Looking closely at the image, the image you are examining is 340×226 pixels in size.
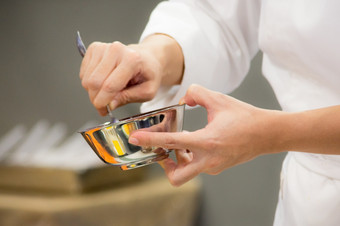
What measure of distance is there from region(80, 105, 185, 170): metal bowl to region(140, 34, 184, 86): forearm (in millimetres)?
206

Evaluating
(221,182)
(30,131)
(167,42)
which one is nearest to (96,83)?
(167,42)

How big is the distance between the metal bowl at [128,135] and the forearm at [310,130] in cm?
17

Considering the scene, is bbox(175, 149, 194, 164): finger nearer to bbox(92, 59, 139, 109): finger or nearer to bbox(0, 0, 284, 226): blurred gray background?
bbox(92, 59, 139, 109): finger

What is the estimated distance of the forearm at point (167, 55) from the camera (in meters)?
0.90

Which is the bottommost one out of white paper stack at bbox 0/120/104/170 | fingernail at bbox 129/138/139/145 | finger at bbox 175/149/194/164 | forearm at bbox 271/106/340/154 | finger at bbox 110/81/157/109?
white paper stack at bbox 0/120/104/170

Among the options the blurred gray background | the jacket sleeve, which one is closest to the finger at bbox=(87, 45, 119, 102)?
the jacket sleeve

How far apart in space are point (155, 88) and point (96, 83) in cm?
13

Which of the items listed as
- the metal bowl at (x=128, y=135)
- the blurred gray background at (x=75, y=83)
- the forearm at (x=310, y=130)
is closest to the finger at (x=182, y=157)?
the metal bowl at (x=128, y=135)

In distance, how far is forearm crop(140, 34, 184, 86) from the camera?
35.5 inches

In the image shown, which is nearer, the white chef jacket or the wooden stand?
the white chef jacket

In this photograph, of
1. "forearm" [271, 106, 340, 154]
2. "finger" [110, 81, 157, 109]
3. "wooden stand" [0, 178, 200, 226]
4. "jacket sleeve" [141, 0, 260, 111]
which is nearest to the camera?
"forearm" [271, 106, 340, 154]

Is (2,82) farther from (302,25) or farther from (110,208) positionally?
(302,25)

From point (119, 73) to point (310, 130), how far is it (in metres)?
0.35

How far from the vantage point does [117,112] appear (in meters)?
2.14
